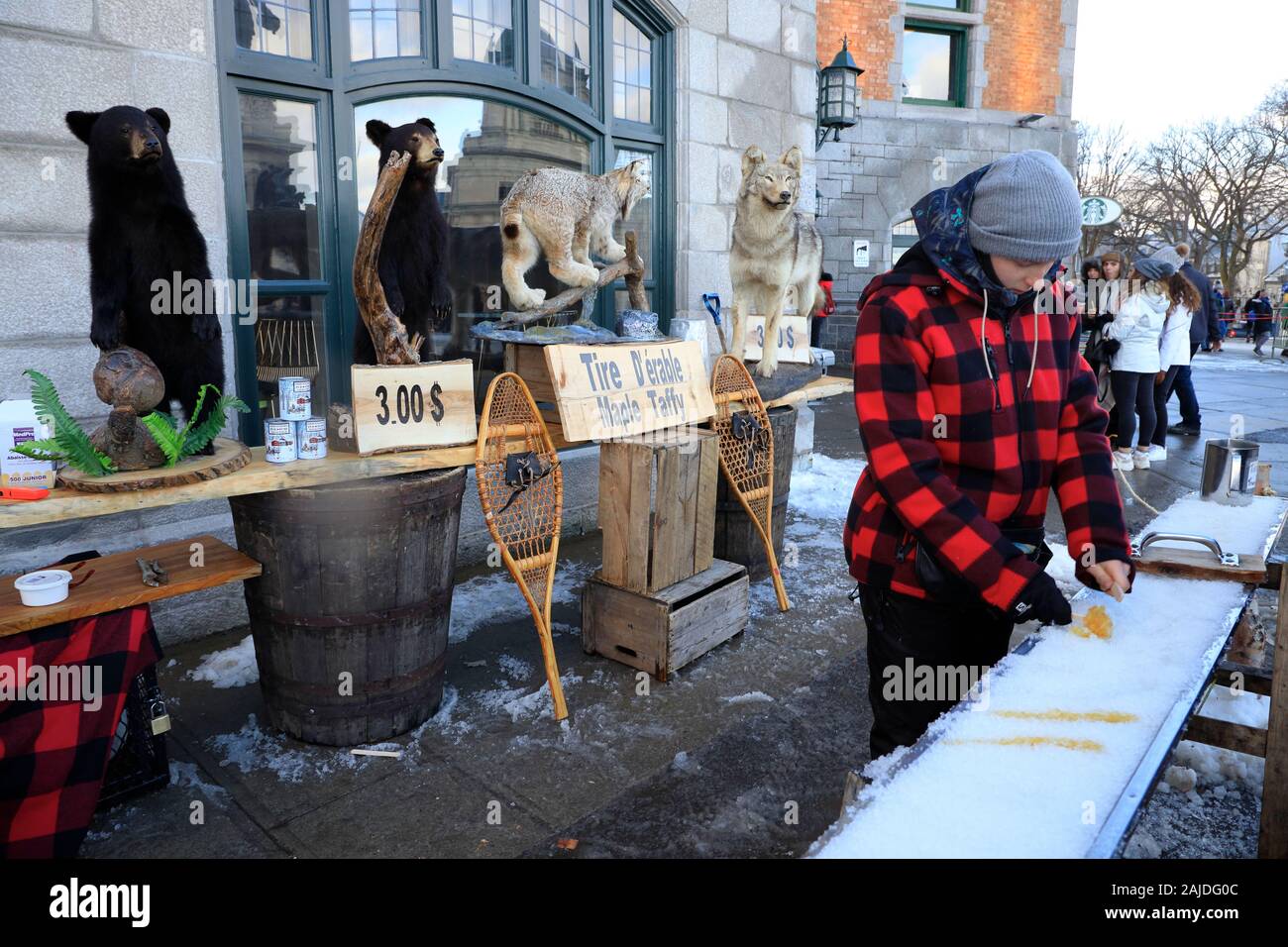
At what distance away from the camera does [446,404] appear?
341 cm

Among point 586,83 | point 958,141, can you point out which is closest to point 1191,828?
point 586,83

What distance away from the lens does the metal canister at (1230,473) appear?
3.44 m

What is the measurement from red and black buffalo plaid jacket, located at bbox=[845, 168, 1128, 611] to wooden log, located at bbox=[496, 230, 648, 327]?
8.23 feet

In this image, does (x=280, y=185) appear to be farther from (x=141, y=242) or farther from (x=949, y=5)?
(x=949, y=5)

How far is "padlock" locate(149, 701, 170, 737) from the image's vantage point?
Result: 2.98 m

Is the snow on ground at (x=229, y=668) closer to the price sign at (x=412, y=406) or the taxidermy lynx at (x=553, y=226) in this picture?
the price sign at (x=412, y=406)

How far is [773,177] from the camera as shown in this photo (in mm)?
4836

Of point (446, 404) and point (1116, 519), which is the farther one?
point (446, 404)

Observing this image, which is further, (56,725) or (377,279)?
(377,279)

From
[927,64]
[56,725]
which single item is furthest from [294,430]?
[927,64]

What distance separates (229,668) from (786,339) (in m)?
3.79

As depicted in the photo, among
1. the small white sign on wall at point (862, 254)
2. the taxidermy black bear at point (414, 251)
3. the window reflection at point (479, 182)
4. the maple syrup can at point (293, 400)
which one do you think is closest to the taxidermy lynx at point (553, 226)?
the taxidermy black bear at point (414, 251)

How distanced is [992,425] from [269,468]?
93.1 inches

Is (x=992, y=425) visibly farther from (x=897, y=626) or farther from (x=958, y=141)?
(x=958, y=141)
